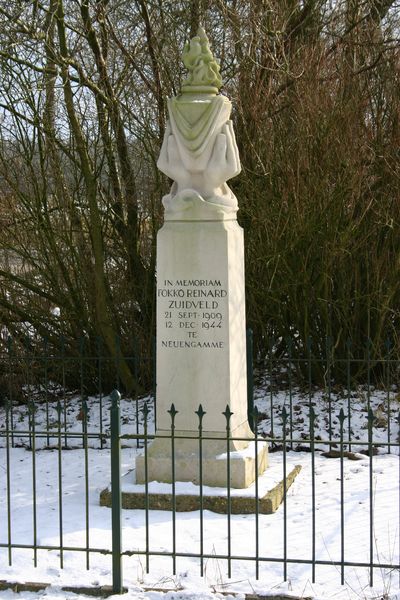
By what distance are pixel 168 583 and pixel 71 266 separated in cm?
590

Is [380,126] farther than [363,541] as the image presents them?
Yes

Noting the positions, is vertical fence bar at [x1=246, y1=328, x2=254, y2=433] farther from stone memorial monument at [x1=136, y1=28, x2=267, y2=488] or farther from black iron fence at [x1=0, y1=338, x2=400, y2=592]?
stone memorial monument at [x1=136, y1=28, x2=267, y2=488]

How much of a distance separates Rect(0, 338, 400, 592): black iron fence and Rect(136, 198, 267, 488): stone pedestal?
110 mm

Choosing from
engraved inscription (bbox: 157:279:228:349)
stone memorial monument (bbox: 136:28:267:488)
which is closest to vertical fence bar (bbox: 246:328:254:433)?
stone memorial monument (bbox: 136:28:267:488)

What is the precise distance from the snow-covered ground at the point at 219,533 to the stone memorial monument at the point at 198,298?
50 cm

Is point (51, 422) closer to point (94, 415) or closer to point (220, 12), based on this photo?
point (94, 415)

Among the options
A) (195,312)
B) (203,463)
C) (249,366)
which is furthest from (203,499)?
(249,366)

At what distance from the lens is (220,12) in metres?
9.88

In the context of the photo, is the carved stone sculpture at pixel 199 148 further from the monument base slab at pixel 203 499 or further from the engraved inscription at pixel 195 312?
the monument base slab at pixel 203 499

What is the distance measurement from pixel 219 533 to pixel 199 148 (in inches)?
108

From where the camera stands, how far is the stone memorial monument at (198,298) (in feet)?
22.2

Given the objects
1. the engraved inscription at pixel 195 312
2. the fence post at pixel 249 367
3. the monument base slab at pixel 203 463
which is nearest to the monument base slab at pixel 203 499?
the monument base slab at pixel 203 463

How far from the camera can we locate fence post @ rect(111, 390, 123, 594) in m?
5.06

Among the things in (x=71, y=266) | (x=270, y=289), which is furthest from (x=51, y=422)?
(x=270, y=289)
